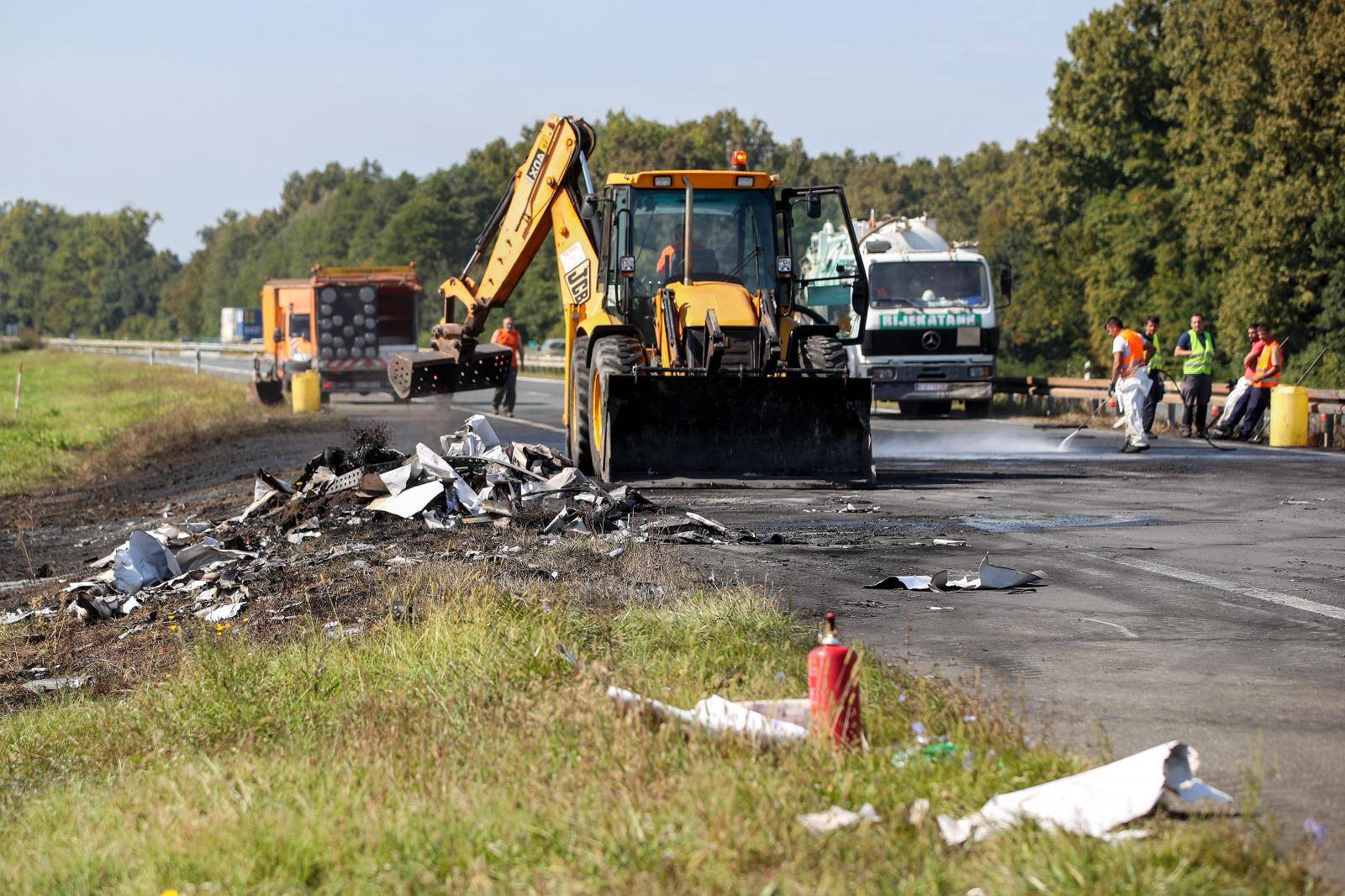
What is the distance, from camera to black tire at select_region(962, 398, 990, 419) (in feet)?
102

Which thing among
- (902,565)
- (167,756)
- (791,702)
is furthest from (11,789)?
(902,565)

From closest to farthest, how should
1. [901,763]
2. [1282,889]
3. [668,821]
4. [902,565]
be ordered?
[1282,889], [668,821], [901,763], [902,565]

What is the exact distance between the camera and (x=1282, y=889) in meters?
3.90

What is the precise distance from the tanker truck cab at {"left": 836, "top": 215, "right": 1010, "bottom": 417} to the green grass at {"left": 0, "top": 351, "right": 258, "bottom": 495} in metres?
12.5

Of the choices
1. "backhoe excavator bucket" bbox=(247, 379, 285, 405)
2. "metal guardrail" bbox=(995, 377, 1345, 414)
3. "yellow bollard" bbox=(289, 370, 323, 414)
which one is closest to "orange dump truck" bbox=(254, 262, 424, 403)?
"backhoe excavator bucket" bbox=(247, 379, 285, 405)

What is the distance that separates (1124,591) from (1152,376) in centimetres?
1709

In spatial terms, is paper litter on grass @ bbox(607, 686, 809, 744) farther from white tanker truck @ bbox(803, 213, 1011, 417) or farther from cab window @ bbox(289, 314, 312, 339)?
cab window @ bbox(289, 314, 312, 339)

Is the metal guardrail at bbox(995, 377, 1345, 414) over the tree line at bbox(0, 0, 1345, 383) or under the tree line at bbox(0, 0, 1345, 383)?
under

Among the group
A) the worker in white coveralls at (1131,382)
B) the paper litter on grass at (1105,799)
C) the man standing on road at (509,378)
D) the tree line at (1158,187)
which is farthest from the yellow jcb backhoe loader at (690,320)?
the tree line at (1158,187)

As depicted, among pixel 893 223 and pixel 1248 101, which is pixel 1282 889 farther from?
pixel 1248 101

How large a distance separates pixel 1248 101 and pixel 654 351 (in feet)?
113

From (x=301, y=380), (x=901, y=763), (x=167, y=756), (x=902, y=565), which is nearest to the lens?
(x=901, y=763)

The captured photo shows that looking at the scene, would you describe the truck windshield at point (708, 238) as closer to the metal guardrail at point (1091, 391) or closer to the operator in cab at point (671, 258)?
the operator in cab at point (671, 258)

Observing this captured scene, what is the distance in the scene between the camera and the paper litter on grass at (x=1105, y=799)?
438 cm
